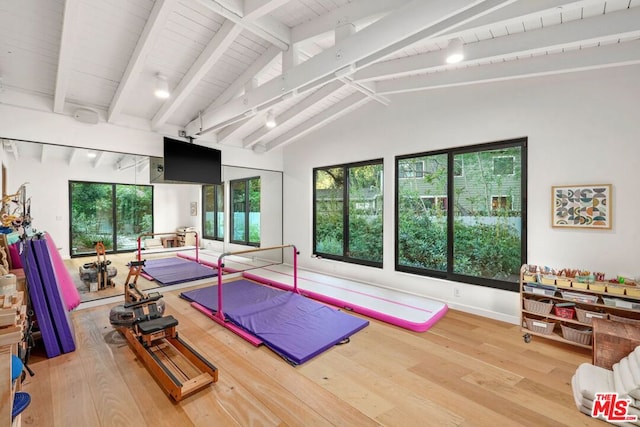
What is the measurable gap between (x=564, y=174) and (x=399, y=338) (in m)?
2.83

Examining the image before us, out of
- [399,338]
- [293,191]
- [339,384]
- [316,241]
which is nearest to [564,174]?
[399,338]

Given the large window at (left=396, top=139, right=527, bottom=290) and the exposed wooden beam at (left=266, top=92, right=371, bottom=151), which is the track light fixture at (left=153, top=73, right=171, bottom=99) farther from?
the large window at (left=396, top=139, right=527, bottom=290)

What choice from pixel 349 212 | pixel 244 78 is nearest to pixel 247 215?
pixel 349 212

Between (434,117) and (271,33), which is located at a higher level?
(271,33)

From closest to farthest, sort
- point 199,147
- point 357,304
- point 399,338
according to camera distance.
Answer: point 399,338 < point 357,304 < point 199,147

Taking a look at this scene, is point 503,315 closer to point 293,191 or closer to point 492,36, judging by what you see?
Result: point 492,36

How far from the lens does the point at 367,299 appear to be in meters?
4.41

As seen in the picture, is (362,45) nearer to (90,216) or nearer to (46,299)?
(46,299)

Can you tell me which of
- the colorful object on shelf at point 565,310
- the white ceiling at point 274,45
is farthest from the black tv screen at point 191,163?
the colorful object on shelf at point 565,310

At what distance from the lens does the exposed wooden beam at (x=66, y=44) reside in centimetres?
226

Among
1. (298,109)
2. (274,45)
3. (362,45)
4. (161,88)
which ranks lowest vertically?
(362,45)

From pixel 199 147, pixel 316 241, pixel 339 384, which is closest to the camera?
pixel 339 384

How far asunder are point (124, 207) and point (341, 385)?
5228 mm

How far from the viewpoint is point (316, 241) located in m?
6.42
